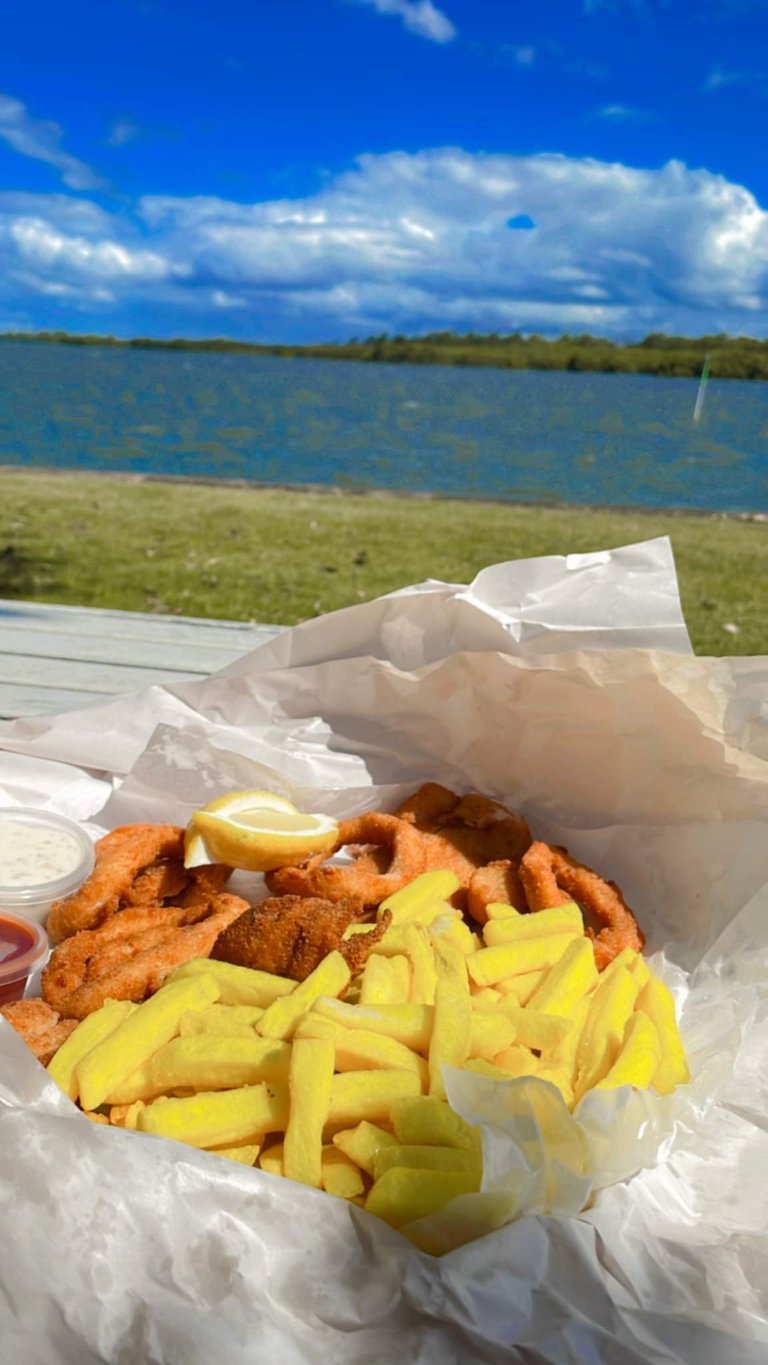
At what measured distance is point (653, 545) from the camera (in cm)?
270

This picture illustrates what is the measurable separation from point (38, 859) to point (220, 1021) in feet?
2.70

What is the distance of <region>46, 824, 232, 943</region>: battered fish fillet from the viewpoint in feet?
7.58

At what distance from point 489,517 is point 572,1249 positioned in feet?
38.4

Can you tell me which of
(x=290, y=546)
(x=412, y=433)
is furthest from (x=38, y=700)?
(x=412, y=433)

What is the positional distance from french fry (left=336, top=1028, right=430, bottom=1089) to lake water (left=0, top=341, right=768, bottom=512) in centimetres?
1370

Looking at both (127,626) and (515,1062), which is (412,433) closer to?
(127,626)

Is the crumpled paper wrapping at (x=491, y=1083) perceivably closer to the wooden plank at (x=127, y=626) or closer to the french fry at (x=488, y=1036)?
the french fry at (x=488, y=1036)

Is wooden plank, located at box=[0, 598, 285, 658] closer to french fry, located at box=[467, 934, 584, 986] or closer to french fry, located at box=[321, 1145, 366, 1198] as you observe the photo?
french fry, located at box=[467, 934, 584, 986]

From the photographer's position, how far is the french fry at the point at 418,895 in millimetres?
2129

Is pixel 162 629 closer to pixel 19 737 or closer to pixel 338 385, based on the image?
pixel 19 737

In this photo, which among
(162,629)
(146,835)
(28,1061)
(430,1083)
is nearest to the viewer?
(28,1061)

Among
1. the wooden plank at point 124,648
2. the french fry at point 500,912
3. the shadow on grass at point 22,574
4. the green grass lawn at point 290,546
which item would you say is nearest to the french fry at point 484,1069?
the french fry at point 500,912

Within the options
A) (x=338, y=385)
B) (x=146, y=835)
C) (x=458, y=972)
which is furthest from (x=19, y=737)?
(x=338, y=385)

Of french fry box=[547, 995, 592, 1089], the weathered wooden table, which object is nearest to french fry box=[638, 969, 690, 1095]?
french fry box=[547, 995, 592, 1089]
